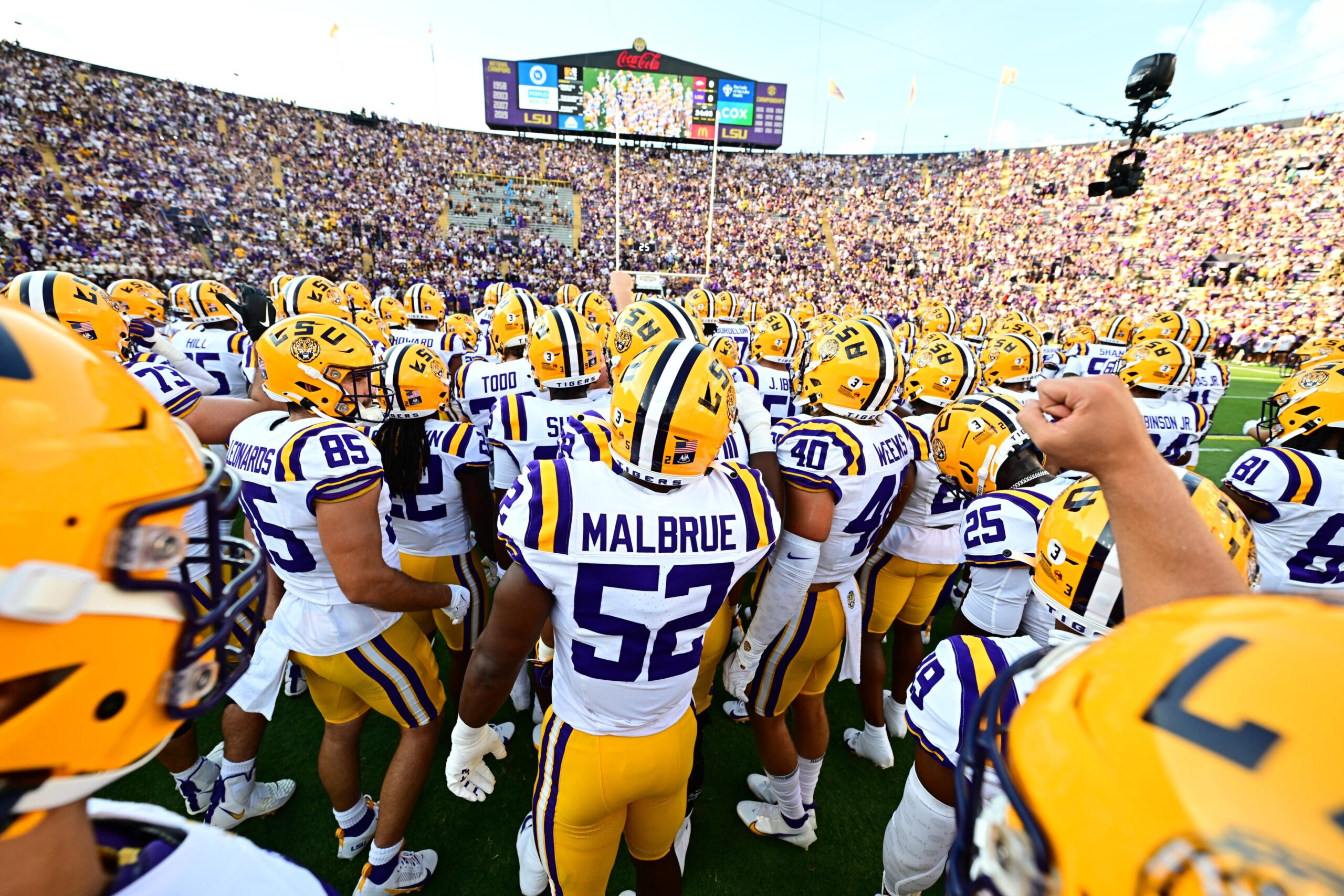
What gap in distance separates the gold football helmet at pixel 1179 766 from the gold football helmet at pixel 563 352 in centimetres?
383

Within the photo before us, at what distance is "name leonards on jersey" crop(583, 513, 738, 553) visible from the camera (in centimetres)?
202

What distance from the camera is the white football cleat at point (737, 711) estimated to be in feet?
14.9

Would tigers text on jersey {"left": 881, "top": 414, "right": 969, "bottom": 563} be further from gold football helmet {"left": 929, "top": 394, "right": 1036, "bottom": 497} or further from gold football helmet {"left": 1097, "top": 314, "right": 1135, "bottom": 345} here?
gold football helmet {"left": 1097, "top": 314, "right": 1135, "bottom": 345}

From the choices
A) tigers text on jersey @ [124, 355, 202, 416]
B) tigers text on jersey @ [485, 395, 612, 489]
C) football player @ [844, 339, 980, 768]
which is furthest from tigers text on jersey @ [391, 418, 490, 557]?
football player @ [844, 339, 980, 768]

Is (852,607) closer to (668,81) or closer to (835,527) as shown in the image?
(835,527)

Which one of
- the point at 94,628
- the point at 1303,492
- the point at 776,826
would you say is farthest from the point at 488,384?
the point at 1303,492

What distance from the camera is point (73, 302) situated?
4512mm

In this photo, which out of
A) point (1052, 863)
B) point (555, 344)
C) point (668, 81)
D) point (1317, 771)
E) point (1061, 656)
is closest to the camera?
point (1317, 771)

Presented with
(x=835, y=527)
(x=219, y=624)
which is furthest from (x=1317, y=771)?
(x=835, y=527)

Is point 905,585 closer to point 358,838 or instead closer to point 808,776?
point 808,776

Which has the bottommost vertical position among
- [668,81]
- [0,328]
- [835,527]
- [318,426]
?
[835,527]

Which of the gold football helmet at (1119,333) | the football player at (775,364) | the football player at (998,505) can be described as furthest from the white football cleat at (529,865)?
the gold football helmet at (1119,333)

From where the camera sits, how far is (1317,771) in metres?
0.57

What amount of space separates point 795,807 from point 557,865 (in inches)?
68.5
